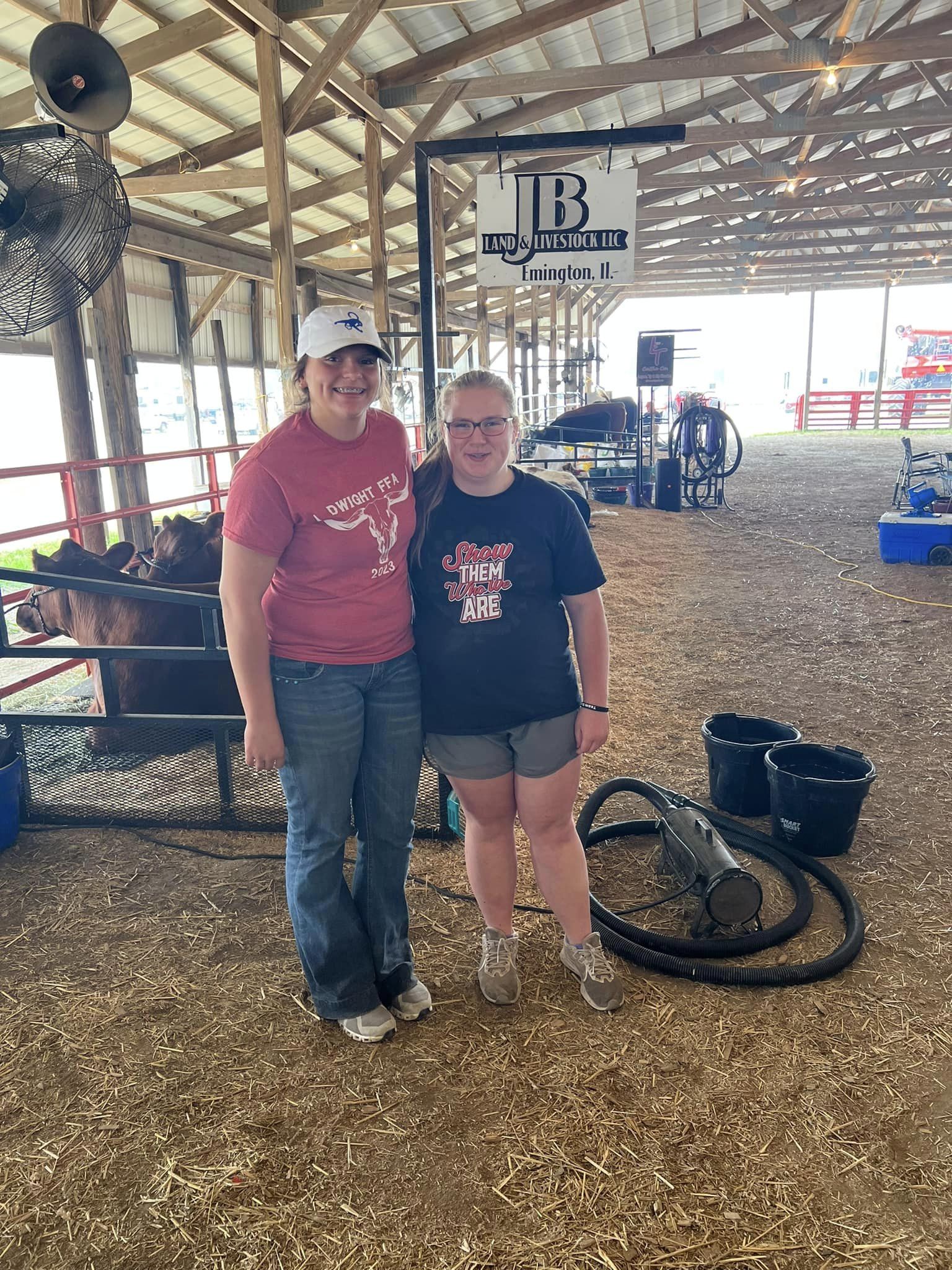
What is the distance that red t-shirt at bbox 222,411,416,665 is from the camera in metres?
1.86

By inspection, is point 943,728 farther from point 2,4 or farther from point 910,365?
point 910,365

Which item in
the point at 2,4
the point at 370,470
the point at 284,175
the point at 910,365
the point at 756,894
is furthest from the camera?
the point at 910,365

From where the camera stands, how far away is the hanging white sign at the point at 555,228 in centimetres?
407

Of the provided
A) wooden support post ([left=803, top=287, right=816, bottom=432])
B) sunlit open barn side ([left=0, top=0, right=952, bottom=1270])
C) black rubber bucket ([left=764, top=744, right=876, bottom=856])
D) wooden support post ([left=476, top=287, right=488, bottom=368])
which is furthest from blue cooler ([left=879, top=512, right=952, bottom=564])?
wooden support post ([left=803, top=287, right=816, bottom=432])

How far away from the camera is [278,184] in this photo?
19.9ft

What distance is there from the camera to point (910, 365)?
3064 cm

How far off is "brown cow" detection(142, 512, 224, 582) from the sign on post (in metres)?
9.42

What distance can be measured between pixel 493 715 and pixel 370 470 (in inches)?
26.0

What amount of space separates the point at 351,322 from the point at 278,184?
16.3 feet

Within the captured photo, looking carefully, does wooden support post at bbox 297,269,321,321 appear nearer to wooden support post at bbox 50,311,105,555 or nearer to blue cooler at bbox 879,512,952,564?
wooden support post at bbox 50,311,105,555

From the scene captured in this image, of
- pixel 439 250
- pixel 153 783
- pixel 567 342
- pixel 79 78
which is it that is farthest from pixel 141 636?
pixel 567 342

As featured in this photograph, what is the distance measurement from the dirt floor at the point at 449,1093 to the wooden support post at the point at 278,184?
4055mm

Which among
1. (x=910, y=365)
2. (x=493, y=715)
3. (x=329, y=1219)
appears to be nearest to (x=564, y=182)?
(x=493, y=715)

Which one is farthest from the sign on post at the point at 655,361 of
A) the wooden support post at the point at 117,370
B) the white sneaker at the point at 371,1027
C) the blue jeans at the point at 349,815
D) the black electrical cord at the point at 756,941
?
the white sneaker at the point at 371,1027
